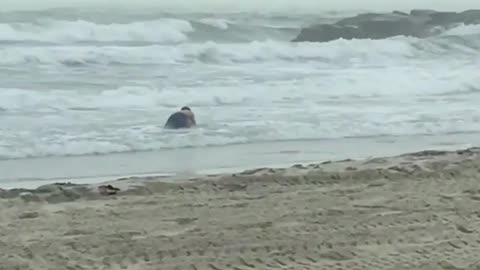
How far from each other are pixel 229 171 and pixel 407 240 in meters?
2.47

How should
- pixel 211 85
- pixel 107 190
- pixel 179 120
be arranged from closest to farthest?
pixel 107 190 → pixel 179 120 → pixel 211 85

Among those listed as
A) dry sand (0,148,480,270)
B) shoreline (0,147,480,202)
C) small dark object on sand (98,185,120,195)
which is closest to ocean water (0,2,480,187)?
shoreline (0,147,480,202)

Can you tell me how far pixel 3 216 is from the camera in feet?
18.9

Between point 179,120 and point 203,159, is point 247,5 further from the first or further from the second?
point 203,159

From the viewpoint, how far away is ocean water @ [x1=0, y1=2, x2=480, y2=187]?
9.09 metres

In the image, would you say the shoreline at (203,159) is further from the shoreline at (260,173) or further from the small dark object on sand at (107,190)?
the small dark object on sand at (107,190)

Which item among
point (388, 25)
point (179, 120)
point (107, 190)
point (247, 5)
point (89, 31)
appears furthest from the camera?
point (247, 5)

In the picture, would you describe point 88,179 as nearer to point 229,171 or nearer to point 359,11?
point 229,171

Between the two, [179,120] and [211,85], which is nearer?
[179,120]

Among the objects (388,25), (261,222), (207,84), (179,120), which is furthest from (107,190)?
(388,25)

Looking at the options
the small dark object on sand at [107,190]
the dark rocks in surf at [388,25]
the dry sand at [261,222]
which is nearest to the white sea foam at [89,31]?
the dark rocks in surf at [388,25]

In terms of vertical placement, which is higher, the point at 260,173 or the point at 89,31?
the point at 89,31

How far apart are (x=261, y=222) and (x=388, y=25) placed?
58.9ft

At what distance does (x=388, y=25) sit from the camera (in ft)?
75.4
